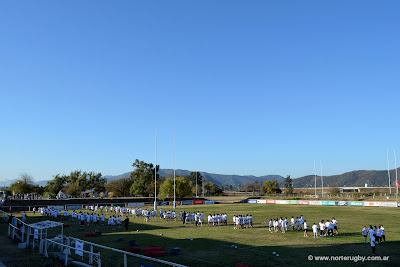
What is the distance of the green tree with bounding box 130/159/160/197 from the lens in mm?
118750

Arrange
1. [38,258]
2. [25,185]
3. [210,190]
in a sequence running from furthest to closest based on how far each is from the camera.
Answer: [210,190]
[25,185]
[38,258]

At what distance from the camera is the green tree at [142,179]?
119 m

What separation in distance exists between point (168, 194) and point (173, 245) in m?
75.2

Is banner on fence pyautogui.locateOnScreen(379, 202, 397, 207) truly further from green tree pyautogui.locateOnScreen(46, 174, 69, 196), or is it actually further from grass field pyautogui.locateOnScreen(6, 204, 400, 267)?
green tree pyautogui.locateOnScreen(46, 174, 69, 196)

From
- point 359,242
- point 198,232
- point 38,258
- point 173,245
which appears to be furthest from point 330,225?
point 38,258

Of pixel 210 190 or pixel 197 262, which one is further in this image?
pixel 210 190

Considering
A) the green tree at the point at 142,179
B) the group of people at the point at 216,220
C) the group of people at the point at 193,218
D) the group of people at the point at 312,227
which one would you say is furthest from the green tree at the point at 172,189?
the group of people at the point at 312,227

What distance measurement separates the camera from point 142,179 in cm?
12112

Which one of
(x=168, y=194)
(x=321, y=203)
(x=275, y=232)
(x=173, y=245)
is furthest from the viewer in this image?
(x=168, y=194)

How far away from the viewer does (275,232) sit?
32656 millimetres

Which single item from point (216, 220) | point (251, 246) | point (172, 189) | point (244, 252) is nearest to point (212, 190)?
point (172, 189)

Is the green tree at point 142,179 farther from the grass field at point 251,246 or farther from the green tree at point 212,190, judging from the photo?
the grass field at point 251,246

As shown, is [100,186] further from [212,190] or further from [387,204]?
[387,204]

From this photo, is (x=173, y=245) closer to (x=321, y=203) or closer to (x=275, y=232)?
(x=275, y=232)
